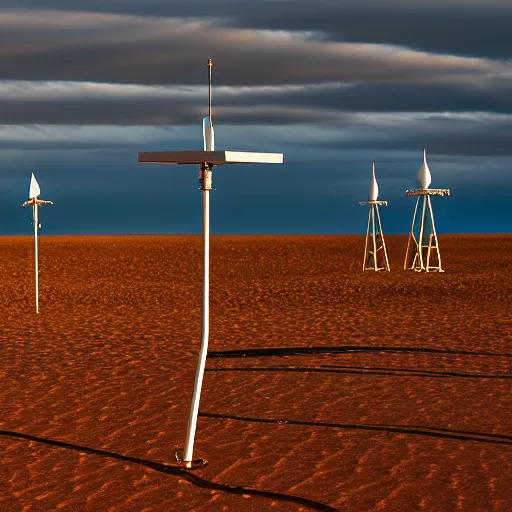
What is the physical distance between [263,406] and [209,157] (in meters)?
3.69

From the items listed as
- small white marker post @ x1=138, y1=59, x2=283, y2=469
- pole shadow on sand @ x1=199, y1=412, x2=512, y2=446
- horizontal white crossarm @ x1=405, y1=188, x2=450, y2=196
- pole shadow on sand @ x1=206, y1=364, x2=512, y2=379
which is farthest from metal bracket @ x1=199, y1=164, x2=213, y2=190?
horizontal white crossarm @ x1=405, y1=188, x2=450, y2=196

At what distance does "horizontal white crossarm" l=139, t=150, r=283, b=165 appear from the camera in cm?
675

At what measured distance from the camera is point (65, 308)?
19.8m

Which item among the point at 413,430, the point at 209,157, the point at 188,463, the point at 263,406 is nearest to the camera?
the point at 209,157

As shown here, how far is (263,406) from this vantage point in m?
9.60

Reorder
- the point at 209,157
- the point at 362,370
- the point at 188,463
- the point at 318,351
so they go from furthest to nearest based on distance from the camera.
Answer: the point at 318,351, the point at 362,370, the point at 188,463, the point at 209,157

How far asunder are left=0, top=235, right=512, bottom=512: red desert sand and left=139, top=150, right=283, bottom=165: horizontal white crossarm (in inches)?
97.7

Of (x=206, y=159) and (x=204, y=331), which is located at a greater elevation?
(x=206, y=159)

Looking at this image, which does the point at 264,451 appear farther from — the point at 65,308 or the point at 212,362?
the point at 65,308

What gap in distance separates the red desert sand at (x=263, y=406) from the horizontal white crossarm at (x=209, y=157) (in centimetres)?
248

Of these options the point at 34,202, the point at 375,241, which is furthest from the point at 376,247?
the point at 34,202

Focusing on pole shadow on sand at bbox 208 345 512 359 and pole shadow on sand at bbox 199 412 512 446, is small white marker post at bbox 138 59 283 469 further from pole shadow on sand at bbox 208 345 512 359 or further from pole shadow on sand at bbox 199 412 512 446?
pole shadow on sand at bbox 208 345 512 359

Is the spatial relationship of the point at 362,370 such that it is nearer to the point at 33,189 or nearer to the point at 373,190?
the point at 33,189

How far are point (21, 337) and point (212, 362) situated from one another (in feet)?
13.9
